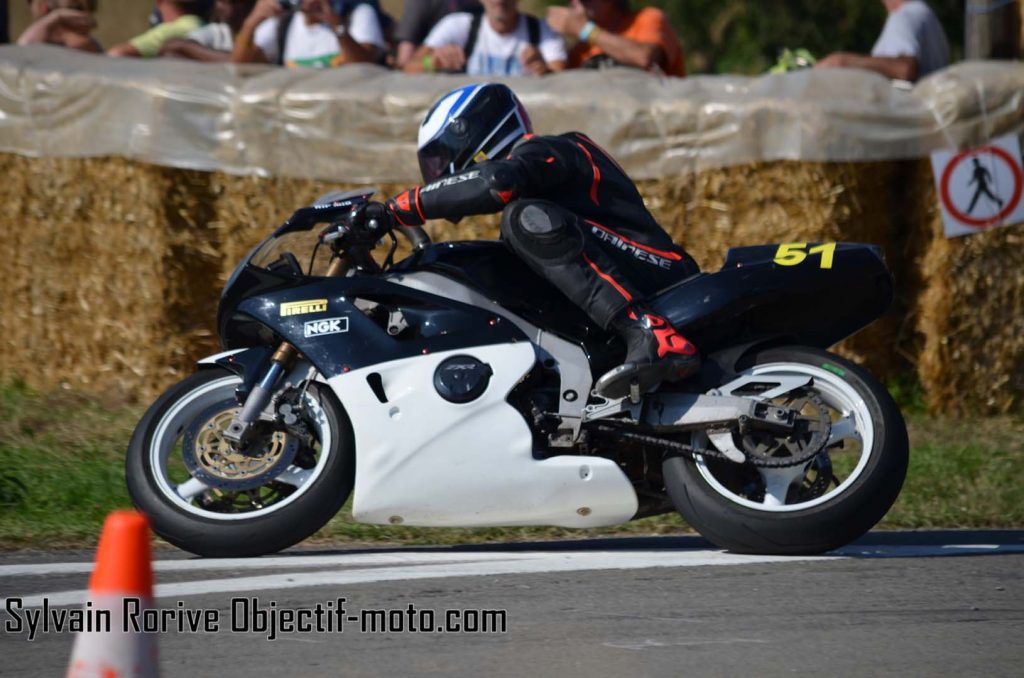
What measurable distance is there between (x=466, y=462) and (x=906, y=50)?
5158 mm

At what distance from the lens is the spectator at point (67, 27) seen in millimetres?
10219

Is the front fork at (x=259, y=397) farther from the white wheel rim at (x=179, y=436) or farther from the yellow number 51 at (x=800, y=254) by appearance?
the yellow number 51 at (x=800, y=254)

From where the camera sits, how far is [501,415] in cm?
534

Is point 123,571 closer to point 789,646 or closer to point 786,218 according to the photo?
point 789,646

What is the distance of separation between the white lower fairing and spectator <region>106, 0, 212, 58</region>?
5842mm

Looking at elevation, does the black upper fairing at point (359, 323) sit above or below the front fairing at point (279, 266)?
below

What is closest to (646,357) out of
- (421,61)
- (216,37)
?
(421,61)

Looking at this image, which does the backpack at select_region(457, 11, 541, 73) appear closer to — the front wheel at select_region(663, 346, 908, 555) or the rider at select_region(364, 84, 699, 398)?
the rider at select_region(364, 84, 699, 398)

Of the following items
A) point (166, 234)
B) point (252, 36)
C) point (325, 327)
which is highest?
A: point (252, 36)

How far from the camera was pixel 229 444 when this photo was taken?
17.9 feet

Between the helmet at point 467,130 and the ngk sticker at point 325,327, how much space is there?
2.07 feet

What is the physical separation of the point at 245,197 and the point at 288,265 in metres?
3.37

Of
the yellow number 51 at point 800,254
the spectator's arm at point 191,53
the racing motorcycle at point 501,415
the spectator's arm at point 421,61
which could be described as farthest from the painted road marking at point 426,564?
the spectator's arm at point 191,53

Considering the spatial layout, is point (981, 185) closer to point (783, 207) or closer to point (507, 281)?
point (783, 207)
